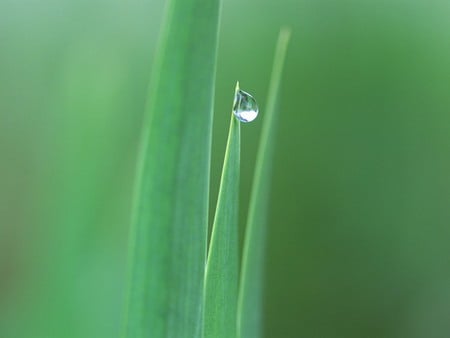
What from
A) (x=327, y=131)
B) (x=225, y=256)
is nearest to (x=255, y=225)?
(x=225, y=256)

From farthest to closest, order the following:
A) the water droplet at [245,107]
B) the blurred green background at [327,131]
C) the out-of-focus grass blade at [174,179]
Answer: the blurred green background at [327,131] → the water droplet at [245,107] → the out-of-focus grass blade at [174,179]

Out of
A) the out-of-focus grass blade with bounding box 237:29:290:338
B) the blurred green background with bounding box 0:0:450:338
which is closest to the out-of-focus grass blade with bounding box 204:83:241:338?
the out-of-focus grass blade with bounding box 237:29:290:338

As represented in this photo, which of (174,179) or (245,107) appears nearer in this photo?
(174,179)

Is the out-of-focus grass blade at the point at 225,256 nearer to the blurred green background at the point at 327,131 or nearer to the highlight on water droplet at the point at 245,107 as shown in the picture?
the highlight on water droplet at the point at 245,107

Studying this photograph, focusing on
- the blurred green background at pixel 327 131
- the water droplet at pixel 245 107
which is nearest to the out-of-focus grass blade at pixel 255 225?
the water droplet at pixel 245 107

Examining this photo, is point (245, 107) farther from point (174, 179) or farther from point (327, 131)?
point (327, 131)

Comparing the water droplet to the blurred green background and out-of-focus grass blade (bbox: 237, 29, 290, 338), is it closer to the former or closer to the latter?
out-of-focus grass blade (bbox: 237, 29, 290, 338)
